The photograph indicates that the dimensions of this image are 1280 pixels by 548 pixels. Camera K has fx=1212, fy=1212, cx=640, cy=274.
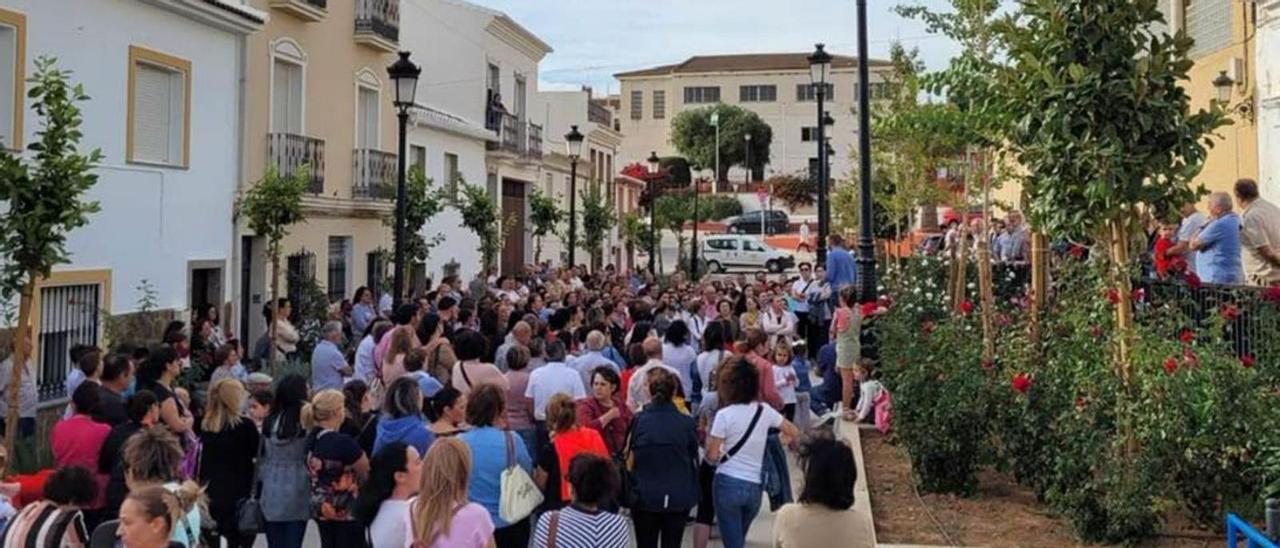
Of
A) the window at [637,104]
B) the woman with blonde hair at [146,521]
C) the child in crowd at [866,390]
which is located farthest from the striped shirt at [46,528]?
the window at [637,104]

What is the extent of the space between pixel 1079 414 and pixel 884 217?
2937 centimetres

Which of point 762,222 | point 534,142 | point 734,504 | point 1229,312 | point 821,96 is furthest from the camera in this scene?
point 762,222

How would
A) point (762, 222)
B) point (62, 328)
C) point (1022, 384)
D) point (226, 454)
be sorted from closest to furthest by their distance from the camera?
point (226, 454)
point (1022, 384)
point (62, 328)
point (762, 222)

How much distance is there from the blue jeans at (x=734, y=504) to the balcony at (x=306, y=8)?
46.7 feet

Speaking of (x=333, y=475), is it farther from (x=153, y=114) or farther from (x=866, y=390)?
(x=153, y=114)

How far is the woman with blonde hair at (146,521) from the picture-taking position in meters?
4.96

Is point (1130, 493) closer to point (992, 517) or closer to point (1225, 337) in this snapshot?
point (992, 517)

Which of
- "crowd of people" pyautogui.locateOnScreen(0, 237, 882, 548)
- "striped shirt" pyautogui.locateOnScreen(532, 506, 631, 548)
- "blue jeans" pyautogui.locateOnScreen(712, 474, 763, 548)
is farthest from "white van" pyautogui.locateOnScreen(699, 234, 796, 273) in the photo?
"striped shirt" pyautogui.locateOnScreen(532, 506, 631, 548)

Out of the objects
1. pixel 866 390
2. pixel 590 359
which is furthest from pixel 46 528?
pixel 866 390

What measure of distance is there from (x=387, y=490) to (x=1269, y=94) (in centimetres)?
1480

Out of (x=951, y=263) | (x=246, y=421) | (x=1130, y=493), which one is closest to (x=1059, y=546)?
(x=1130, y=493)

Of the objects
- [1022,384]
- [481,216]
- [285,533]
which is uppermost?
[481,216]

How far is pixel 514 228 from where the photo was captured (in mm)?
33531

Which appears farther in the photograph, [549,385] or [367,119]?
[367,119]
